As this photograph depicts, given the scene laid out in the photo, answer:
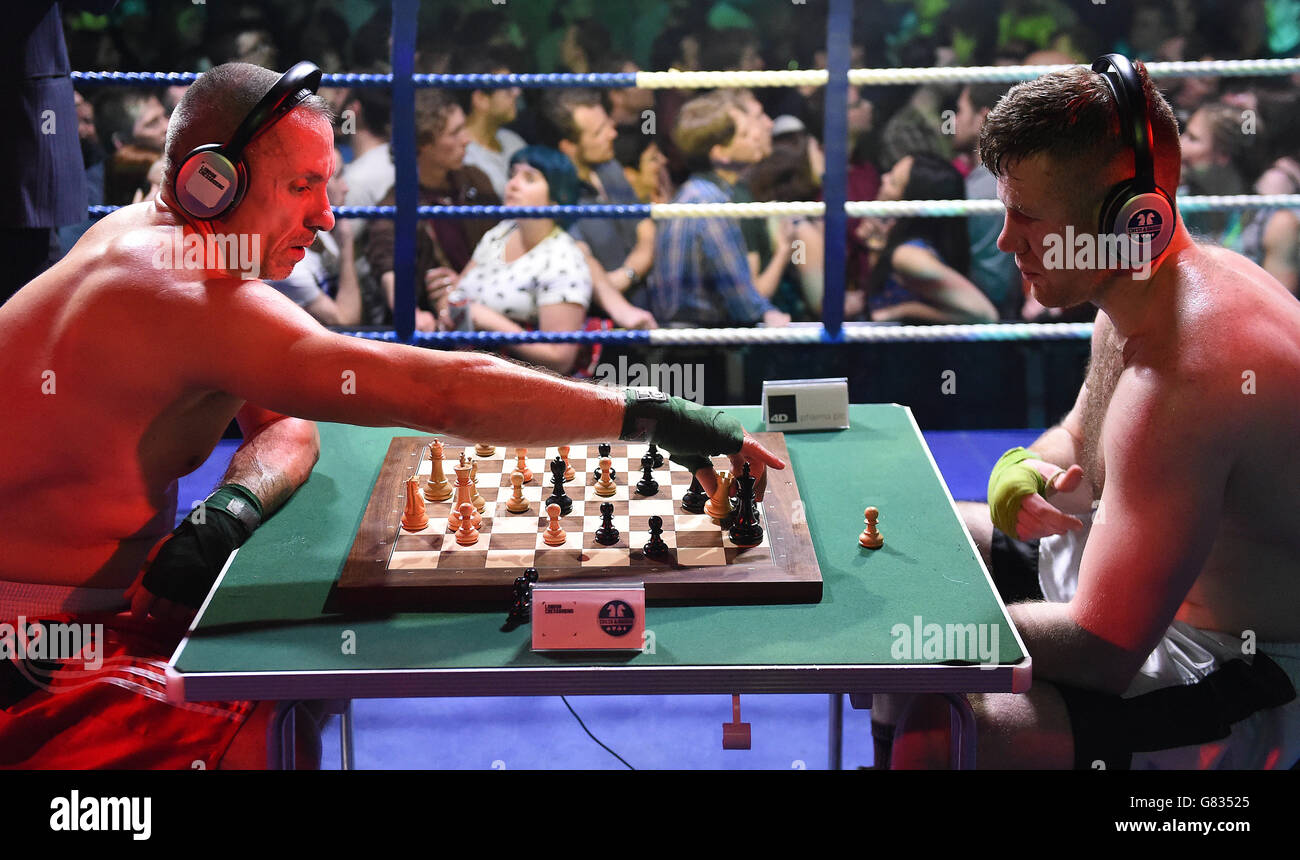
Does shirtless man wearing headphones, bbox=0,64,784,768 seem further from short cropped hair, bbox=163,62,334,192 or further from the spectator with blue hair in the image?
the spectator with blue hair

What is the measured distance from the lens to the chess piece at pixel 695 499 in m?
2.14

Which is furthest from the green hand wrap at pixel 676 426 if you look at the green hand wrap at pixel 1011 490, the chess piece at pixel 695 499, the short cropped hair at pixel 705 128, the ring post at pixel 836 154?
the short cropped hair at pixel 705 128

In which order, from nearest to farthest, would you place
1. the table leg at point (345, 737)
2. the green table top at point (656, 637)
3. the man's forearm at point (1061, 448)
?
the green table top at point (656, 637) → the man's forearm at point (1061, 448) → the table leg at point (345, 737)

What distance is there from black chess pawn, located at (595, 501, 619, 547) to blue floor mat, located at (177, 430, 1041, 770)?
0.97 meters

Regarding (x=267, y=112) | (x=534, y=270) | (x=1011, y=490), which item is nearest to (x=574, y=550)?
(x=1011, y=490)

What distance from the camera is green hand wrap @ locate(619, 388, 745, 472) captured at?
1.98 m

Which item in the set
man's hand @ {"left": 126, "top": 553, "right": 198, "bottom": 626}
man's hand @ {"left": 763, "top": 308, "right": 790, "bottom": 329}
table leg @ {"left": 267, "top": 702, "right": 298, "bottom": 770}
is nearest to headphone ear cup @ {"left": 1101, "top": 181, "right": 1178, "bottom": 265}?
table leg @ {"left": 267, "top": 702, "right": 298, "bottom": 770}

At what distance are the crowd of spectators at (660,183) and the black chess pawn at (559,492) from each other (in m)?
2.14

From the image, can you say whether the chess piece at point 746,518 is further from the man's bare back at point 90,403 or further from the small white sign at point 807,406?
the man's bare back at point 90,403

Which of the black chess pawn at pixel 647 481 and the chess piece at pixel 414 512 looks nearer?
the chess piece at pixel 414 512

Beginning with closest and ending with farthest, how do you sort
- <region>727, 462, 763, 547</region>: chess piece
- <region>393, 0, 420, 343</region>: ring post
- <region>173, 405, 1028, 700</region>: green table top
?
<region>173, 405, 1028, 700</region>: green table top, <region>727, 462, 763, 547</region>: chess piece, <region>393, 0, 420, 343</region>: ring post

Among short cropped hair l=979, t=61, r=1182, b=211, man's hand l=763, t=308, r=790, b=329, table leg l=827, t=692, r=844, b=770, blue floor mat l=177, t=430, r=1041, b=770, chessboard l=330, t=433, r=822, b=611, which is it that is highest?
short cropped hair l=979, t=61, r=1182, b=211

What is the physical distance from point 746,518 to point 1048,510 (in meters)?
0.51

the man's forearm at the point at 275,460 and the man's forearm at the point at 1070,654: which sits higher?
the man's forearm at the point at 275,460
